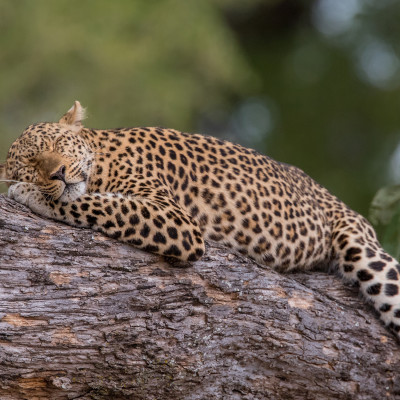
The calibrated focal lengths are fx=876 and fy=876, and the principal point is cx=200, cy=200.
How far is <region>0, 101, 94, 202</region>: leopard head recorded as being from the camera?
302 inches

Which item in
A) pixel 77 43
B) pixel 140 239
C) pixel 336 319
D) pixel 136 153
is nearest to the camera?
pixel 140 239

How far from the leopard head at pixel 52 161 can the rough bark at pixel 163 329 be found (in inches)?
15.9

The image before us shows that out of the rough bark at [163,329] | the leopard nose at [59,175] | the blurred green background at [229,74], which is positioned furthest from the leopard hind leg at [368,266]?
the blurred green background at [229,74]

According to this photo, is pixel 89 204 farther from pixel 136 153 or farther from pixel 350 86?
pixel 350 86

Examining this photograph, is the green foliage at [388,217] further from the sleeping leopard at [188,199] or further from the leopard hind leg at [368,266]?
the leopard hind leg at [368,266]

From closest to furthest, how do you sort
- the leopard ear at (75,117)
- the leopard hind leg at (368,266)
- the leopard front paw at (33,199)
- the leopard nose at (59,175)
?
1. the leopard front paw at (33,199)
2. the leopard nose at (59,175)
3. the leopard hind leg at (368,266)
4. the leopard ear at (75,117)

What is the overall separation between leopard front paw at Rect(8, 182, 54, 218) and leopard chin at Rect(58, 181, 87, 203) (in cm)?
14

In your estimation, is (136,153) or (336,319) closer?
(336,319)

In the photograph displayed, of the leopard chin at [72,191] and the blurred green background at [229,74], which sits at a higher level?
the blurred green background at [229,74]

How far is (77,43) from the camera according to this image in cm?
2405

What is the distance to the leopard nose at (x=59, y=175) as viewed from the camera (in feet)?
25.1

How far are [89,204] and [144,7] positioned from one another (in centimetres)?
2112

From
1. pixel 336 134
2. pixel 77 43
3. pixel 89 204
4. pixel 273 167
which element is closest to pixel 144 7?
pixel 77 43

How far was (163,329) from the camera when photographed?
23.9ft
